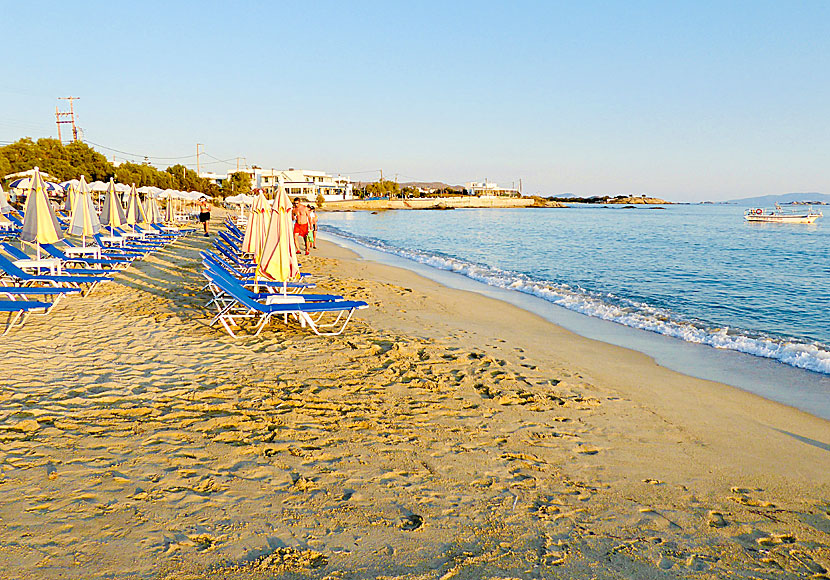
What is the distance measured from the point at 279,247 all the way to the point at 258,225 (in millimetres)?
1353

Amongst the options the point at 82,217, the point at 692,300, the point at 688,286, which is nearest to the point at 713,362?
the point at 692,300

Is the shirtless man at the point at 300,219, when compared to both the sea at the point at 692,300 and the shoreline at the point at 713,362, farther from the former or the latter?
the shoreline at the point at 713,362

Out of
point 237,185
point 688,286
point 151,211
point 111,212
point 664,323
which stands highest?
point 237,185

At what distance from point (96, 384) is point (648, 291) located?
39.8 feet

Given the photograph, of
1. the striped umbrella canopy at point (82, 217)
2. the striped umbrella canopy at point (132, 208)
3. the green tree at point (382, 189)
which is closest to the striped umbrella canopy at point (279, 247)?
the striped umbrella canopy at point (82, 217)

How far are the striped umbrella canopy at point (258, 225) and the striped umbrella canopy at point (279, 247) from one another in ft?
0.95

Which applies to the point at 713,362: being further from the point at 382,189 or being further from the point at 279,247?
the point at 382,189

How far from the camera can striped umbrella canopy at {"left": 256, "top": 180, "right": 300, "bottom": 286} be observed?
7121 mm

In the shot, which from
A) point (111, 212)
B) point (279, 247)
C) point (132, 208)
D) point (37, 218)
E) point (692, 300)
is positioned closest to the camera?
point (279, 247)

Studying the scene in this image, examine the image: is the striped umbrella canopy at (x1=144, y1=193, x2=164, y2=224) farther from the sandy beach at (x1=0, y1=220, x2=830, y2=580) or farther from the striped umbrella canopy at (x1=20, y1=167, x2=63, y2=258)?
the sandy beach at (x1=0, y1=220, x2=830, y2=580)

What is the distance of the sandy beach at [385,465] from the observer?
2.56m

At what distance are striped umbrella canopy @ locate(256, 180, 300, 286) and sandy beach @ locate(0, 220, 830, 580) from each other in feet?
3.62

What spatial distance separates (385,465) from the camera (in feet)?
11.4

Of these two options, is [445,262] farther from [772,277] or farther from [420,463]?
[420,463]
